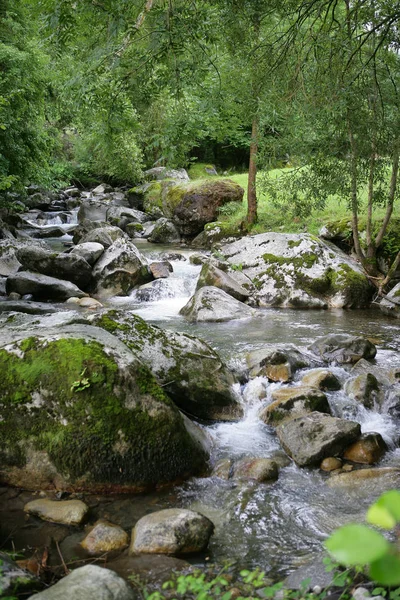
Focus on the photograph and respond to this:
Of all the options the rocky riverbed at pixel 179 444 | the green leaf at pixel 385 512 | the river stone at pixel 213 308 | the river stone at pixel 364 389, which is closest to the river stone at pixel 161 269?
the river stone at pixel 213 308

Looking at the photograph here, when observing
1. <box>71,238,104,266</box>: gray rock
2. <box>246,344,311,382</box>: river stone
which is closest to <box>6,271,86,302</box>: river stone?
<box>71,238,104,266</box>: gray rock

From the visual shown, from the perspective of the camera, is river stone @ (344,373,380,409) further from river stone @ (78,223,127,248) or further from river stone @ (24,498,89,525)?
river stone @ (78,223,127,248)

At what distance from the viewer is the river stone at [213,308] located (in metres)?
10.5

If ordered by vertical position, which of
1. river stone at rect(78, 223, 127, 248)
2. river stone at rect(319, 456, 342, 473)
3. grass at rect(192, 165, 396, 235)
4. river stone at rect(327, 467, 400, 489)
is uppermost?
grass at rect(192, 165, 396, 235)

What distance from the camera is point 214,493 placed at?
464cm

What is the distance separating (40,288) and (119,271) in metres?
2.10

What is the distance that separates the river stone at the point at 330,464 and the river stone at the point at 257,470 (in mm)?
533

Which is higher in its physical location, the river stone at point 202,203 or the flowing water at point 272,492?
the river stone at point 202,203

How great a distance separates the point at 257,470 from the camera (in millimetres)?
4945

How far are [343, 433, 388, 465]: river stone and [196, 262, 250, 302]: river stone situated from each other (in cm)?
687

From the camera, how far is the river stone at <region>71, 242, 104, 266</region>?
13.7 m

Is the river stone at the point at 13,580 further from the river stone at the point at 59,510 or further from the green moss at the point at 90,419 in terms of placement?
the green moss at the point at 90,419

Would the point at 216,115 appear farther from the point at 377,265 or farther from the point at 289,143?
the point at 377,265

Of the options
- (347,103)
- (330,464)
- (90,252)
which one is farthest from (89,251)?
(330,464)
